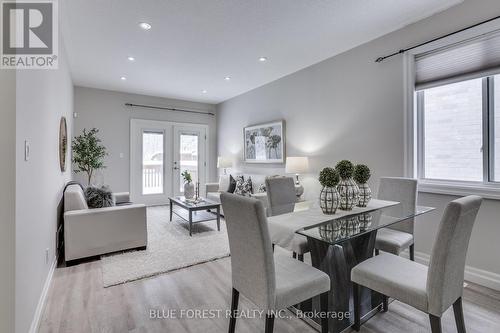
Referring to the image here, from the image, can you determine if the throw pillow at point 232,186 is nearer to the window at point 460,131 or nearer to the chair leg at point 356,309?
the window at point 460,131

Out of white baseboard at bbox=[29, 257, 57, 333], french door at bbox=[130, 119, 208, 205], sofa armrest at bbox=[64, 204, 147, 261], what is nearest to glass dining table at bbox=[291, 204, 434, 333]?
white baseboard at bbox=[29, 257, 57, 333]

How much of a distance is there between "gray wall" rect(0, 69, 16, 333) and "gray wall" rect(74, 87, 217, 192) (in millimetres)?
4385

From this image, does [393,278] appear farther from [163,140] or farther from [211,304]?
[163,140]

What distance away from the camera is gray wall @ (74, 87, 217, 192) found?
5.30m

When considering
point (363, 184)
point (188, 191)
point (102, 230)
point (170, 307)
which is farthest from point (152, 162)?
point (363, 184)

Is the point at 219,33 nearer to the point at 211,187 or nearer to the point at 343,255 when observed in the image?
the point at 343,255

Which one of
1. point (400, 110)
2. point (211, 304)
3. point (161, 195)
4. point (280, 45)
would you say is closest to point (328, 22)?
point (280, 45)

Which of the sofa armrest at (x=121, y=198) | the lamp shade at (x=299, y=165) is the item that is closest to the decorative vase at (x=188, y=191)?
the sofa armrest at (x=121, y=198)

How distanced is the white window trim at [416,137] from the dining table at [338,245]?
73cm

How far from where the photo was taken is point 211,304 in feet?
6.75

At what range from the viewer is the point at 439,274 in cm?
126

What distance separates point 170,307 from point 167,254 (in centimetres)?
108

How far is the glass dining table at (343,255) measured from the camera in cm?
163

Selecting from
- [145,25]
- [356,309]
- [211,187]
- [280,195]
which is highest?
[145,25]
